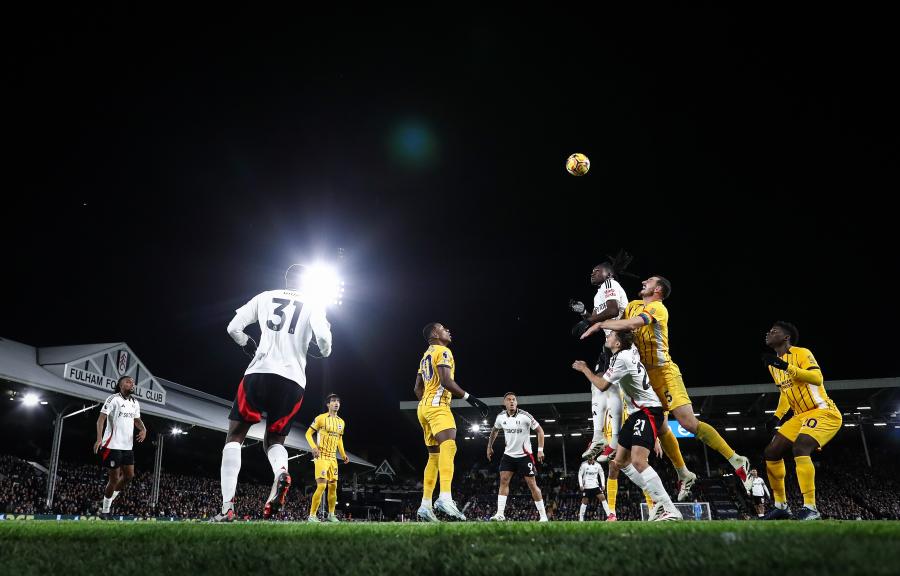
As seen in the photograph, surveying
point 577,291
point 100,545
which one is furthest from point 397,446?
point 100,545

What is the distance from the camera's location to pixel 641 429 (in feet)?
21.0

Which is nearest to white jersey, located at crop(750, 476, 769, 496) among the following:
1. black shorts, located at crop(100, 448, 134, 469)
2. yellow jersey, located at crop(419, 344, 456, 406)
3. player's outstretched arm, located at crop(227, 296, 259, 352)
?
yellow jersey, located at crop(419, 344, 456, 406)

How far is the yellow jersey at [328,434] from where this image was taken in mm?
13984

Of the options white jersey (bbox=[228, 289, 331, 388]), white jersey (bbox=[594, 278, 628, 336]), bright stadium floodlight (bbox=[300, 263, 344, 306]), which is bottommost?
white jersey (bbox=[228, 289, 331, 388])

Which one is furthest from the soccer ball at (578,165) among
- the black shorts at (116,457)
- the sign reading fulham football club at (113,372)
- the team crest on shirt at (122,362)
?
the team crest on shirt at (122,362)

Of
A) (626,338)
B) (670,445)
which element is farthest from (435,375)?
(670,445)

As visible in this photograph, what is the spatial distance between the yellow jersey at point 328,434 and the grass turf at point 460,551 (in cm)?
1031

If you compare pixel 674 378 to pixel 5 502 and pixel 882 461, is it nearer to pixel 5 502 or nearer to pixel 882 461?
pixel 5 502

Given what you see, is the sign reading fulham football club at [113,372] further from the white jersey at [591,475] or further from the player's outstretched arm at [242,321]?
the player's outstretched arm at [242,321]

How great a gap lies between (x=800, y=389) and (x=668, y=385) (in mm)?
1975

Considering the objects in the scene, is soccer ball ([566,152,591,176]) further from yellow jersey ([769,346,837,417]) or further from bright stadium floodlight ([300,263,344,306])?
bright stadium floodlight ([300,263,344,306])

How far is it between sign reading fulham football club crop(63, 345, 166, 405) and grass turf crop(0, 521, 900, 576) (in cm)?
2184

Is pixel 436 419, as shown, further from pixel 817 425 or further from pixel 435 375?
pixel 817 425

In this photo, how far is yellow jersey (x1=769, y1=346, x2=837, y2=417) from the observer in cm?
728
